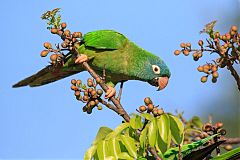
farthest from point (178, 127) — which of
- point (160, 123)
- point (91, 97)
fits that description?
point (91, 97)

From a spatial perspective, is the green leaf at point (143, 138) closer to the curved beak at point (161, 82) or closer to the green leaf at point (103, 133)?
the green leaf at point (103, 133)

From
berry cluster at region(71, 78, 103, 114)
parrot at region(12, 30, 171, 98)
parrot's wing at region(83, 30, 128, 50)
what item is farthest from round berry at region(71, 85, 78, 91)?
parrot's wing at region(83, 30, 128, 50)

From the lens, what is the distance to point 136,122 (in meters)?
2.14

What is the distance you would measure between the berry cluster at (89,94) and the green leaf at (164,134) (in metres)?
0.54

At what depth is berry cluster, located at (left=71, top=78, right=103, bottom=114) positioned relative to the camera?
8.54ft

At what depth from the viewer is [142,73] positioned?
493 cm

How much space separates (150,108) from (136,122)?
0.59 ft

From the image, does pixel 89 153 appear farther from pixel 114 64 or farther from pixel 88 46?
pixel 114 64

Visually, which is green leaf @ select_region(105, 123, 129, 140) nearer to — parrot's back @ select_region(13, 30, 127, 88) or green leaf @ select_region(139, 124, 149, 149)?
green leaf @ select_region(139, 124, 149, 149)

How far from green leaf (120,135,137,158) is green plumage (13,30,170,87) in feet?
7.43


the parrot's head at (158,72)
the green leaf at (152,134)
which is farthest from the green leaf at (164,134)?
the parrot's head at (158,72)

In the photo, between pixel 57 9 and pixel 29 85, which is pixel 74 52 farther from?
pixel 29 85

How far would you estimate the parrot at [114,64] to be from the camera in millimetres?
4520

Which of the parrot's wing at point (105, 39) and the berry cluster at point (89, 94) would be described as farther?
the parrot's wing at point (105, 39)
